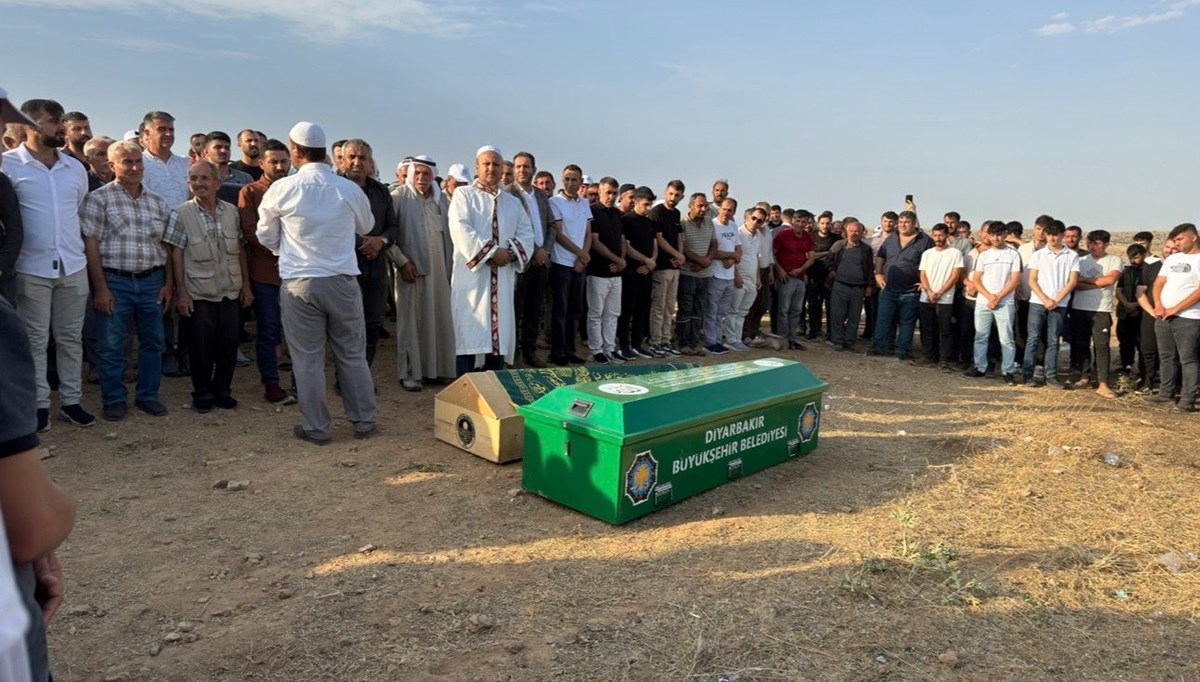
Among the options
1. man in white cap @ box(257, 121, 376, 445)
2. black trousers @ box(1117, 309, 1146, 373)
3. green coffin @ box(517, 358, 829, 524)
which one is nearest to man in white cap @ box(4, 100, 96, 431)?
man in white cap @ box(257, 121, 376, 445)

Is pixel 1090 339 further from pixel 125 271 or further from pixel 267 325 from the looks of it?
pixel 125 271

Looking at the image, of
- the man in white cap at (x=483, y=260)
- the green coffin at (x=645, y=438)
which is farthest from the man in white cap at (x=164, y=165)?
the green coffin at (x=645, y=438)

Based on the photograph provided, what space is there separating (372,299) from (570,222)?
259 centimetres

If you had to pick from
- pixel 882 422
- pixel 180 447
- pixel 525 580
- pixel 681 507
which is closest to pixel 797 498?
pixel 681 507

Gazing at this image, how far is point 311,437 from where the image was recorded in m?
5.87

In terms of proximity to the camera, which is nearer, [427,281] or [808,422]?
[808,422]

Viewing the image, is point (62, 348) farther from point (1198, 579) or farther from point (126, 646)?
point (1198, 579)

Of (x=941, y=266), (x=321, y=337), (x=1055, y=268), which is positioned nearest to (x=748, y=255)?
(x=941, y=266)

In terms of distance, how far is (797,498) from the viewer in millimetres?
4973

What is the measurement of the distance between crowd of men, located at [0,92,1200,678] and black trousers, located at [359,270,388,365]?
0.02 metres

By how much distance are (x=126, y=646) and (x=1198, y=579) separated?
16.8ft

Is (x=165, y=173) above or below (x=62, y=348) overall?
above

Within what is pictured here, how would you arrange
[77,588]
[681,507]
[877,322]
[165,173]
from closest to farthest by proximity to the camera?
[77,588]
[681,507]
[165,173]
[877,322]

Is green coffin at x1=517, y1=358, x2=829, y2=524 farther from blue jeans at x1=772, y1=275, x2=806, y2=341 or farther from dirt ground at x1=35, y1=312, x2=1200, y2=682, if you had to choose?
blue jeans at x1=772, y1=275, x2=806, y2=341
